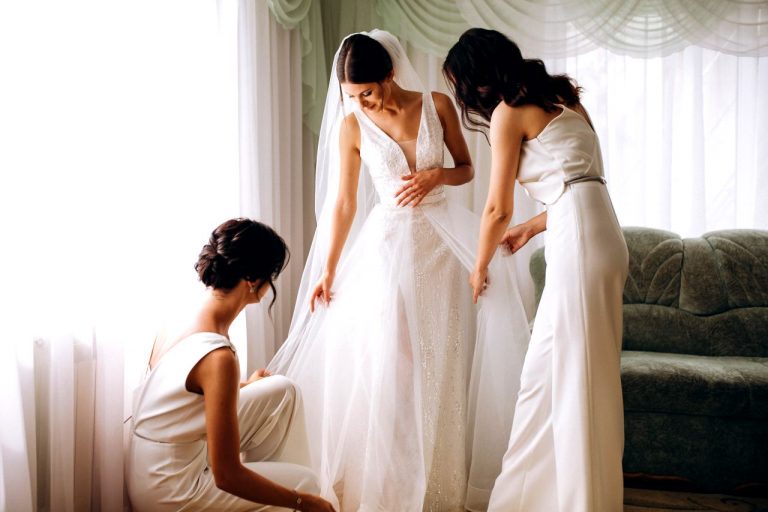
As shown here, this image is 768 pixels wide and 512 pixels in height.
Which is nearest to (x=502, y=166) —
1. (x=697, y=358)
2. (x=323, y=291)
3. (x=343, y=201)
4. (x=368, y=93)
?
(x=368, y=93)

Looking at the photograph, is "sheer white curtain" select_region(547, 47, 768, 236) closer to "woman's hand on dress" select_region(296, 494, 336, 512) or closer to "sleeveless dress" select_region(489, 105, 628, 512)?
"sleeveless dress" select_region(489, 105, 628, 512)

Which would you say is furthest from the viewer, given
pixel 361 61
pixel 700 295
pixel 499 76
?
pixel 700 295

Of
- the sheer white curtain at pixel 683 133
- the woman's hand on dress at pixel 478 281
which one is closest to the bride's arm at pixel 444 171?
the woman's hand on dress at pixel 478 281

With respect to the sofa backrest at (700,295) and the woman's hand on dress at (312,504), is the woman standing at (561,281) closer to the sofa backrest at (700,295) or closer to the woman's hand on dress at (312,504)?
the woman's hand on dress at (312,504)

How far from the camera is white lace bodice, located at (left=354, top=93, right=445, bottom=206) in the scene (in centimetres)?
231

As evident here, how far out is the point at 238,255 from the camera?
1.73 metres

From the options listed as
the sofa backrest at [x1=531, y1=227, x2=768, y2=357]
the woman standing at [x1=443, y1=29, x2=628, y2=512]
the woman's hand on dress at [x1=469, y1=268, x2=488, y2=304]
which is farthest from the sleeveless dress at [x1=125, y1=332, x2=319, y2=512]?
the sofa backrest at [x1=531, y1=227, x2=768, y2=357]

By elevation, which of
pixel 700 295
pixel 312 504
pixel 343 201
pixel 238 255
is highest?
pixel 343 201

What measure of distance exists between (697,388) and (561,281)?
4.19 ft

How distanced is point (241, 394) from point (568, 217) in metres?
1.06

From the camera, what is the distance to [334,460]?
2221 millimetres

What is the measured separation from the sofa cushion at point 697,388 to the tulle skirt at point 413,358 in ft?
2.34

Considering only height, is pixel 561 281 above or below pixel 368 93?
below

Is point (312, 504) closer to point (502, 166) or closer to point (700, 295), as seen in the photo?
point (502, 166)
